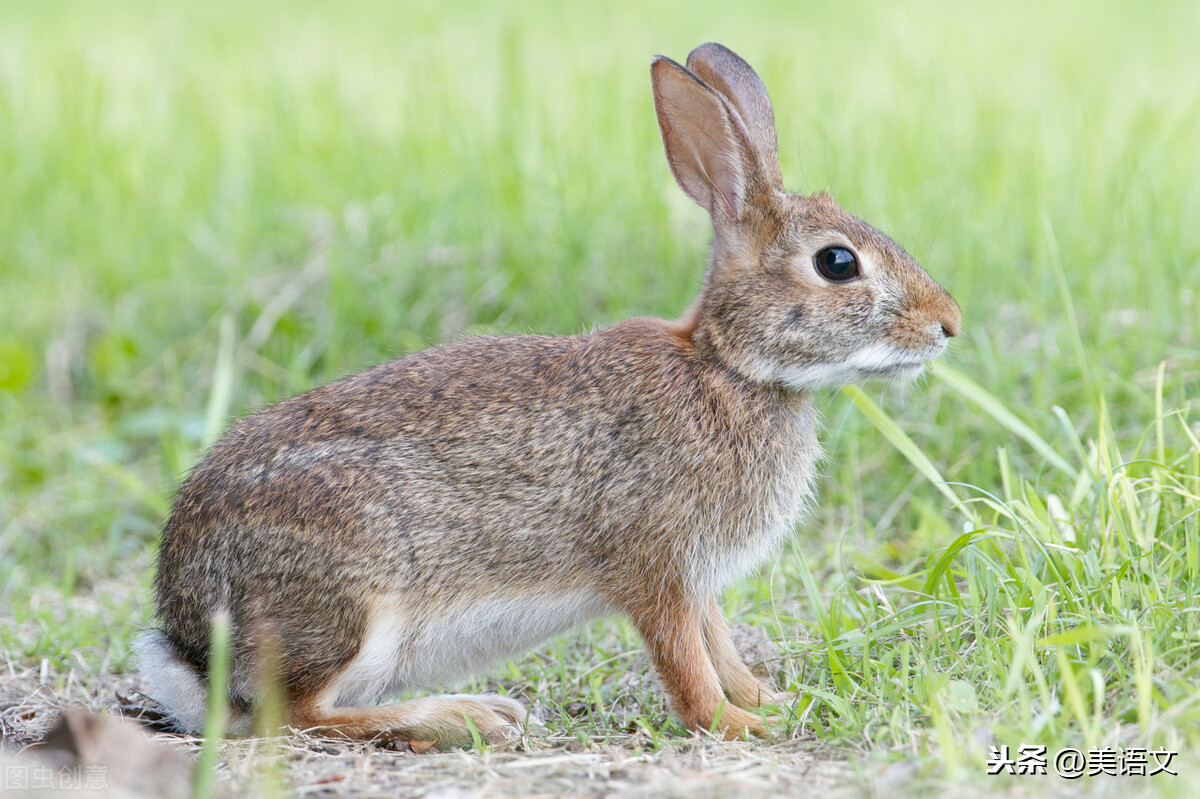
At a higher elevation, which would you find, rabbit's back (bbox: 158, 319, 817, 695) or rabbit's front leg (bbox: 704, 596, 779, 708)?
rabbit's back (bbox: 158, 319, 817, 695)

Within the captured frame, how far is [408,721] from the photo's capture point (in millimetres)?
3414

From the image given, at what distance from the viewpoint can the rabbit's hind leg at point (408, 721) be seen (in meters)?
3.39

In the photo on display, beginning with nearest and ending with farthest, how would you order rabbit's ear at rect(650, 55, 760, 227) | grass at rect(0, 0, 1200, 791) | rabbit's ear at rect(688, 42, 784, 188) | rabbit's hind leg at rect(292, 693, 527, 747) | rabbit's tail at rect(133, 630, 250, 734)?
1. grass at rect(0, 0, 1200, 791)
2. rabbit's hind leg at rect(292, 693, 527, 747)
3. rabbit's tail at rect(133, 630, 250, 734)
4. rabbit's ear at rect(650, 55, 760, 227)
5. rabbit's ear at rect(688, 42, 784, 188)

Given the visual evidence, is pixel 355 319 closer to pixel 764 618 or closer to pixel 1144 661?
pixel 764 618

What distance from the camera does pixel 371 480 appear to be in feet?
11.5

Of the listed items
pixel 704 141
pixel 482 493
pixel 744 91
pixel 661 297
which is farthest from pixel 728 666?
pixel 661 297

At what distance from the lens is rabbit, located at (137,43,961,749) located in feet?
11.2

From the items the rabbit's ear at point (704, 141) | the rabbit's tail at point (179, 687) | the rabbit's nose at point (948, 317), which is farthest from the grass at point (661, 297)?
the rabbit's ear at point (704, 141)

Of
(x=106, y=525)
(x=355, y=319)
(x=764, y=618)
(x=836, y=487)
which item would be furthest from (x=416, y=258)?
(x=764, y=618)

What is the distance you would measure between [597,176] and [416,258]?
95 cm

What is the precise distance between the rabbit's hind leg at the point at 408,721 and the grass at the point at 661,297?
251 millimetres

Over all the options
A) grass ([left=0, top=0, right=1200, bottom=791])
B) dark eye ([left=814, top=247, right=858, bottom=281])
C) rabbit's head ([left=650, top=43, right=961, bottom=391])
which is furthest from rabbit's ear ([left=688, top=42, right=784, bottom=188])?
grass ([left=0, top=0, right=1200, bottom=791])

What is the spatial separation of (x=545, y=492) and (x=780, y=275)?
35.7 inches

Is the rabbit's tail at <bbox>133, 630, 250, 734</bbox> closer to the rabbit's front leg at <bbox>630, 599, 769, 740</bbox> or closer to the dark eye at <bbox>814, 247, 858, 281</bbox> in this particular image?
the rabbit's front leg at <bbox>630, 599, 769, 740</bbox>
